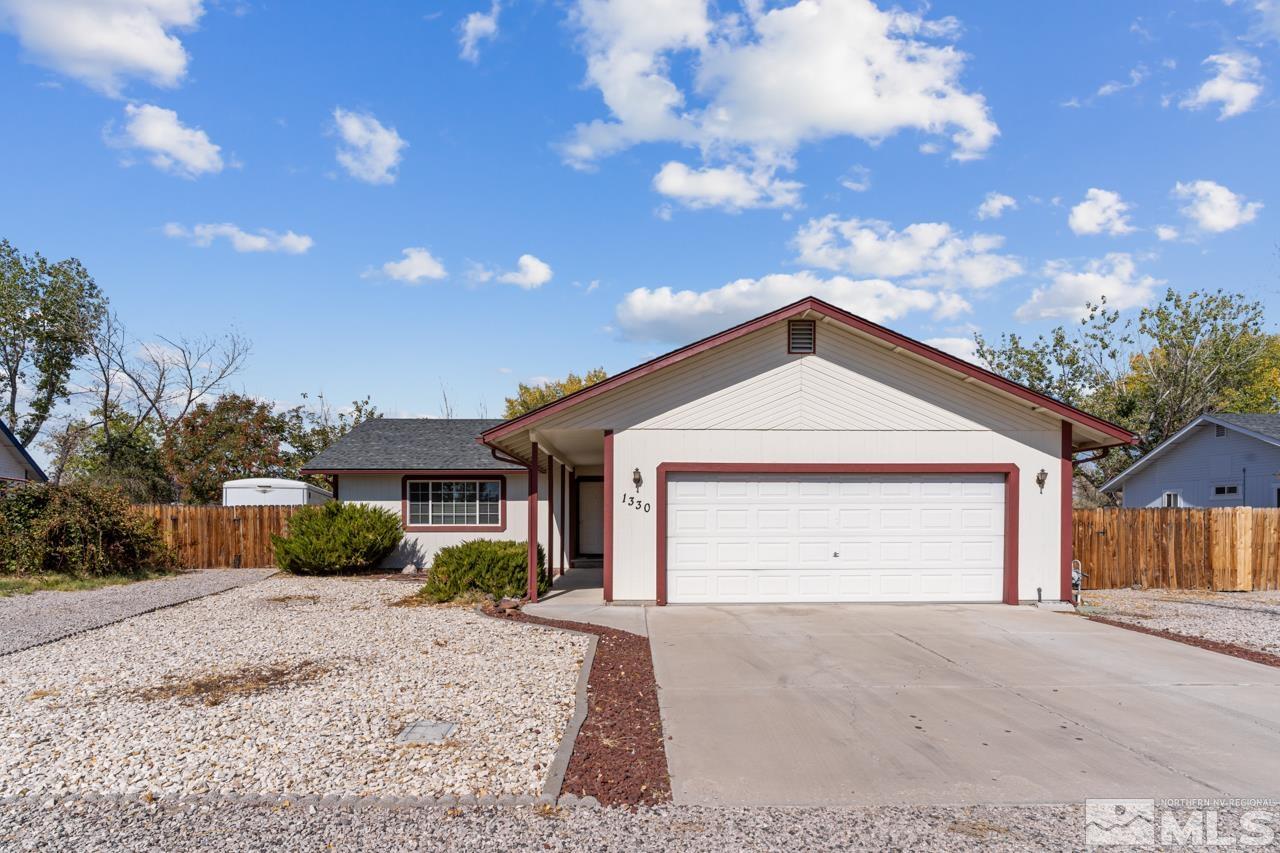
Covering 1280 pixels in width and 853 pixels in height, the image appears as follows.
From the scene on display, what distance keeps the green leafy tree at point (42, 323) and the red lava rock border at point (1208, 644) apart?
38963 mm

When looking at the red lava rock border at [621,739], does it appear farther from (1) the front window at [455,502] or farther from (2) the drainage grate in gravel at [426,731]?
(1) the front window at [455,502]

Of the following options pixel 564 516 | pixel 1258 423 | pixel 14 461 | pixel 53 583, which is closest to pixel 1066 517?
pixel 564 516

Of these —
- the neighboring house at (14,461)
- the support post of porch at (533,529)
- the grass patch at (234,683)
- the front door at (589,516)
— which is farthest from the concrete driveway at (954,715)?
the neighboring house at (14,461)

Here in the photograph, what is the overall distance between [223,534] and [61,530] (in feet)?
12.1

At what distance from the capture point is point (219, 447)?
99.9 ft

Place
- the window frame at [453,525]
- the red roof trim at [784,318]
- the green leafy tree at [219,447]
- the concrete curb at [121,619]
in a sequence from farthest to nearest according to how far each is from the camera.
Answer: the green leafy tree at [219,447], the window frame at [453,525], the red roof trim at [784,318], the concrete curb at [121,619]

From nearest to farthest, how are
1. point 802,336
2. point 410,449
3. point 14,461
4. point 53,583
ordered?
point 802,336 → point 53,583 → point 410,449 → point 14,461

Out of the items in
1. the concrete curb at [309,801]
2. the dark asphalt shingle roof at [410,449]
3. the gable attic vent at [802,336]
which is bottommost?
the concrete curb at [309,801]

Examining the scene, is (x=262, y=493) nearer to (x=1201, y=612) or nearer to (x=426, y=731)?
(x=426, y=731)

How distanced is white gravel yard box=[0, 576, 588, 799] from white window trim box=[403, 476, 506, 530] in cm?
760

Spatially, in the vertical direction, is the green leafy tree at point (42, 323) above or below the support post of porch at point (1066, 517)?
above

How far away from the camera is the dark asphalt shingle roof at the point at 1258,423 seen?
66.9 feet

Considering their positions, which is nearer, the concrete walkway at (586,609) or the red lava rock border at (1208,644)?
the red lava rock border at (1208,644)

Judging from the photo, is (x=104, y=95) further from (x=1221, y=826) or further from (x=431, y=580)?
(x=1221, y=826)
